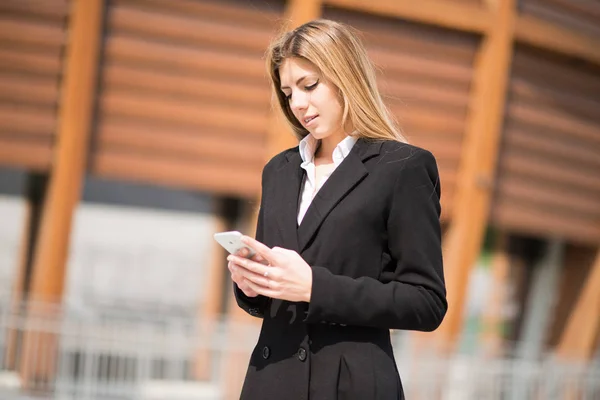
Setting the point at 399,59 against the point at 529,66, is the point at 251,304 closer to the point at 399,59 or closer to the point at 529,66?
the point at 399,59

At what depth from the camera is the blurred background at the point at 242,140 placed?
257 inches

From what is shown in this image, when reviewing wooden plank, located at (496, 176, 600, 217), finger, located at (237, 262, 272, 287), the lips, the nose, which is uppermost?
wooden plank, located at (496, 176, 600, 217)

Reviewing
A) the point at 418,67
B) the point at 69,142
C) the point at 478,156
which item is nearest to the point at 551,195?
the point at 478,156

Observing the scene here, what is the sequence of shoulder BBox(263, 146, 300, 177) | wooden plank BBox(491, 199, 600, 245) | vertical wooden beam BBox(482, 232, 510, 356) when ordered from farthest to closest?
1. vertical wooden beam BBox(482, 232, 510, 356)
2. wooden plank BBox(491, 199, 600, 245)
3. shoulder BBox(263, 146, 300, 177)

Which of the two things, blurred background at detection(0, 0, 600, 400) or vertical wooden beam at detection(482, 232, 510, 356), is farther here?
vertical wooden beam at detection(482, 232, 510, 356)

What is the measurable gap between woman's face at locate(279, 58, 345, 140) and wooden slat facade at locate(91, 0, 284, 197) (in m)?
5.09

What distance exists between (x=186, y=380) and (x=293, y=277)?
723cm

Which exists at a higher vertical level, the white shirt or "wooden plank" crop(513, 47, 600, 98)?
"wooden plank" crop(513, 47, 600, 98)

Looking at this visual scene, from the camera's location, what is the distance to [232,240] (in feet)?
5.31

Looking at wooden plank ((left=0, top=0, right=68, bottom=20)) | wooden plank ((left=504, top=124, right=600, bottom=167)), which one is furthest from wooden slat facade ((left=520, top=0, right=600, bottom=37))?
wooden plank ((left=0, top=0, right=68, bottom=20))

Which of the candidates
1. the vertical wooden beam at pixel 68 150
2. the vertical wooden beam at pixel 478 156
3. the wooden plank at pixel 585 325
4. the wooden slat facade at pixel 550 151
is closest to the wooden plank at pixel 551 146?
the wooden slat facade at pixel 550 151

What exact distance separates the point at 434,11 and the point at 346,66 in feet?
18.7

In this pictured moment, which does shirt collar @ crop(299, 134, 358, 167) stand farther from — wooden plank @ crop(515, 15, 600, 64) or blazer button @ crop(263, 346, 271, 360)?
wooden plank @ crop(515, 15, 600, 64)

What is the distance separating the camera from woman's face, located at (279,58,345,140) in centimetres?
174
